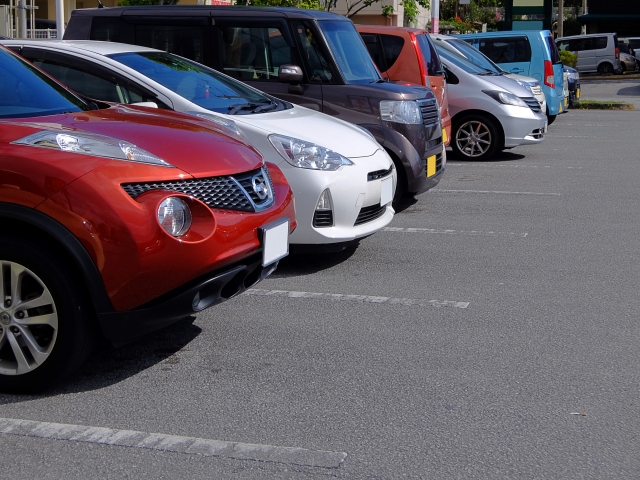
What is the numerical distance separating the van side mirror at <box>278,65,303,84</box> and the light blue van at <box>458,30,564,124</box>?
9871 mm

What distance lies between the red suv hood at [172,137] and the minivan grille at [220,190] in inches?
1.6

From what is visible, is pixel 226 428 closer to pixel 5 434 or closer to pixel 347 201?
pixel 5 434

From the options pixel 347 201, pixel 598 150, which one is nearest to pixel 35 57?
pixel 347 201

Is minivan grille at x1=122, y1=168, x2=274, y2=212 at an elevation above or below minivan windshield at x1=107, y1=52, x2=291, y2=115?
below

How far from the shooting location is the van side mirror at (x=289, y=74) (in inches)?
299

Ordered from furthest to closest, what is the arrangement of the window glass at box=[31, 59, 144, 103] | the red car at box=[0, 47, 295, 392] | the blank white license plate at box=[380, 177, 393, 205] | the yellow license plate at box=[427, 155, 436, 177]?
1. the yellow license plate at box=[427, 155, 436, 177]
2. the blank white license plate at box=[380, 177, 393, 205]
3. the window glass at box=[31, 59, 144, 103]
4. the red car at box=[0, 47, 295, 392]

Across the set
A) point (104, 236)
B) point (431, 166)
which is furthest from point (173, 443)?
point (431, 166)

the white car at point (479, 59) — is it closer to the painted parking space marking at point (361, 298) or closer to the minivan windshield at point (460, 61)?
the minivan windshield at point (460, 61)

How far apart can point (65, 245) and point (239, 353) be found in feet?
4.18

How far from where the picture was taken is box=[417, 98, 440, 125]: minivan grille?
8555 mm

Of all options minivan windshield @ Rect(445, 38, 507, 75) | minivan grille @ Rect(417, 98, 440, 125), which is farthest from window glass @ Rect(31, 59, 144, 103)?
minivan windshield @ Rect(445, 38, 507, 75)

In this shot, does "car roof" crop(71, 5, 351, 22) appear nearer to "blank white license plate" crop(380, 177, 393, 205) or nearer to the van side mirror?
the van side mirror

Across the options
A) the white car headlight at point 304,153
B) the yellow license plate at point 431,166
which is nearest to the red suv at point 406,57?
the yellow license plate at point 431,166

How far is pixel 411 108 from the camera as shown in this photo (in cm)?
828
